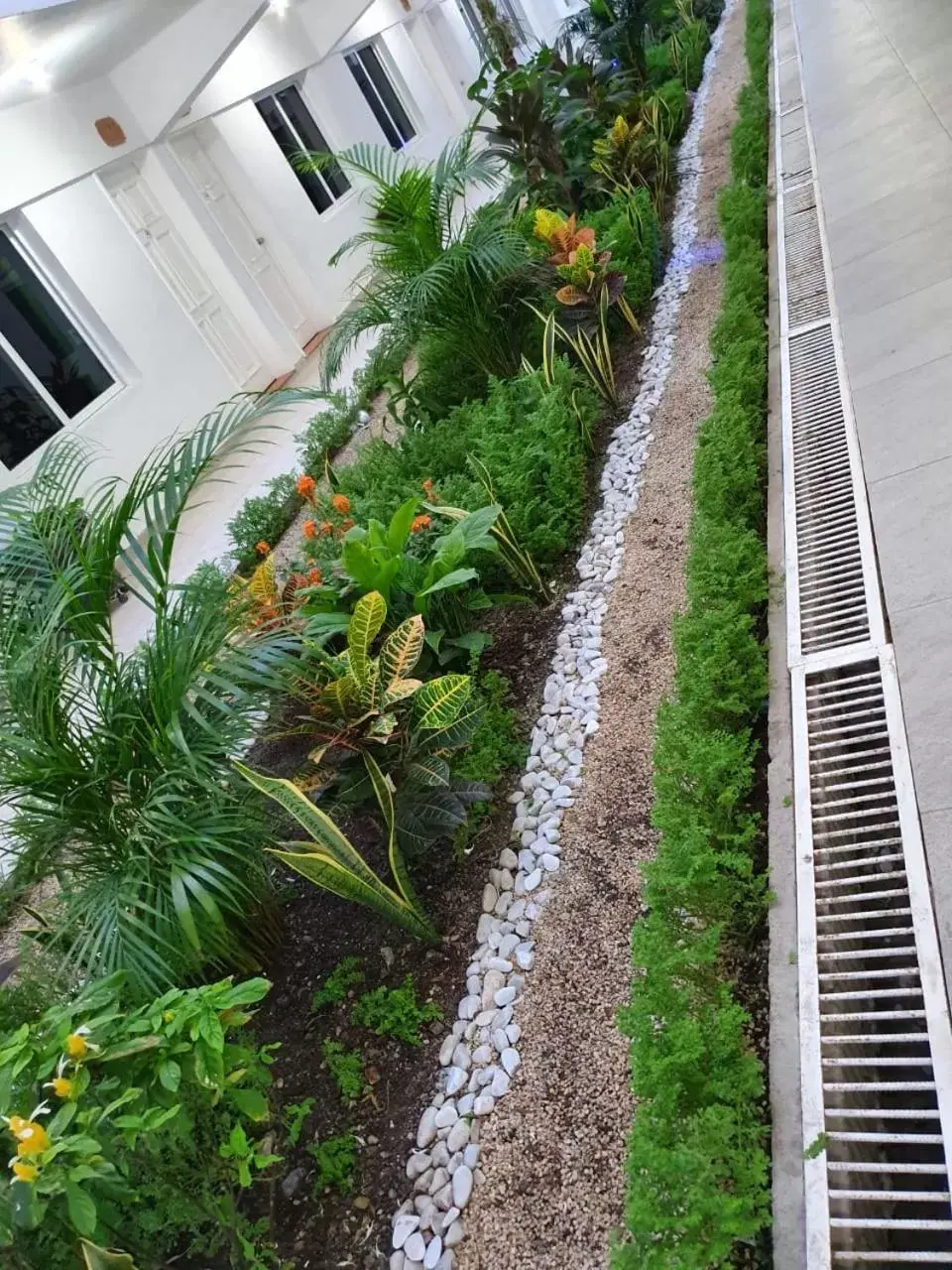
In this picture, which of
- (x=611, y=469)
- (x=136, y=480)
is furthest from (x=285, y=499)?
(x=136, y=480)

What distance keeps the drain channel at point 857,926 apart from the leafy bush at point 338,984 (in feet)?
3.60

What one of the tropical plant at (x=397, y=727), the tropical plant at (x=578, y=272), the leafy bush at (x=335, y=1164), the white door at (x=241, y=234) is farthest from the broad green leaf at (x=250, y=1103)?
the white door at (x=241, y=234)

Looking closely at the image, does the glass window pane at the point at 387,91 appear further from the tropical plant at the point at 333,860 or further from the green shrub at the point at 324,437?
the tropical plant at the point at 333,860

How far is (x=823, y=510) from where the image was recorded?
2590 mm

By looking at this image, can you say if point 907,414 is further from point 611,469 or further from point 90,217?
point 90,217

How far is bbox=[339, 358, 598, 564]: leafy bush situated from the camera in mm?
3207

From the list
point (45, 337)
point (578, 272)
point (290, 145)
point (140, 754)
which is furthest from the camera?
point (290, 145)

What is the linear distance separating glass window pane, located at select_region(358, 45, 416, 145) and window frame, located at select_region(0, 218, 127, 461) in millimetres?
6863

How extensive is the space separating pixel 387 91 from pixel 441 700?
38.3ft

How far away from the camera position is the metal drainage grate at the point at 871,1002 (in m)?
1.30

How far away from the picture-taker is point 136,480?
82.6 inches

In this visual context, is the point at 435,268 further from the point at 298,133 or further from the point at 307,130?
the point at 307,130

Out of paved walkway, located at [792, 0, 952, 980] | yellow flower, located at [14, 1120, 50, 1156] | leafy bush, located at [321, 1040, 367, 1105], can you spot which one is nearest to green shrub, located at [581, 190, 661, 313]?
paved walkway, located at [792, 0, 952, 980]

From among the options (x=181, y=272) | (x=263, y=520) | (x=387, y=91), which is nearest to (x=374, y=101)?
(x=387, y=91)
